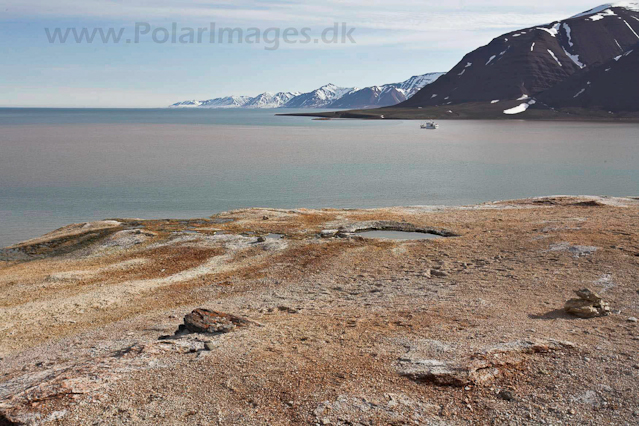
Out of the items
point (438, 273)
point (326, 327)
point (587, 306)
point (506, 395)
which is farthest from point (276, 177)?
point (506, 395)

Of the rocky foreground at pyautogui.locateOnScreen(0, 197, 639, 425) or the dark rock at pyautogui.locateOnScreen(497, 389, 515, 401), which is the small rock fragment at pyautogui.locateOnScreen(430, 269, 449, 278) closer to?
the rocky foreground at pyautogui.locateOnScreen(0, 197, 639, 425)

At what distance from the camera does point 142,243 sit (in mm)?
29453

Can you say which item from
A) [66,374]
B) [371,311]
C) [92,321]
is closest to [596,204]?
[371,311]

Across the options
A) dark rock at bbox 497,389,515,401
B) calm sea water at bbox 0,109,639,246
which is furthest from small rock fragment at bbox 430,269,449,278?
calm sea water at bbox 0,109,639,246

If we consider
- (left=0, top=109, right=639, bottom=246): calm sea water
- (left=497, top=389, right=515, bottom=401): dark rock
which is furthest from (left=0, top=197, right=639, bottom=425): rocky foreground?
(left=0, top=109, right=639, bottom=246): calm sea water

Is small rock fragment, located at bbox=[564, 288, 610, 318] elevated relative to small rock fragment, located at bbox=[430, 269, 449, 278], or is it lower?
elevated

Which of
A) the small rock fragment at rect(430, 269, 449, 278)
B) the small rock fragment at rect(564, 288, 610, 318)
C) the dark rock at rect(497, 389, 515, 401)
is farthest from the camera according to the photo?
the small rock fragment at rect(430, 269, 449, 278)

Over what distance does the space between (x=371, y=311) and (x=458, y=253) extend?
29.6ft

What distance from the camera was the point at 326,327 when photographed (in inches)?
605

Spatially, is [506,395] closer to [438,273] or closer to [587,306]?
[587,306]

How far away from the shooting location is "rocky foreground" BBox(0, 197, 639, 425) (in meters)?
10.7

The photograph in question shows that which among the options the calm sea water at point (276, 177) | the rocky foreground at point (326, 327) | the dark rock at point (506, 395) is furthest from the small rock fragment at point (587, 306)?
the calm sea water at point (276, 177)

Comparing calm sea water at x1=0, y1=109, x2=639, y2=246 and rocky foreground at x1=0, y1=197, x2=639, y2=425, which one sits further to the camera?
calm sea water at x1=0, y1=109, x2=639, y2=246

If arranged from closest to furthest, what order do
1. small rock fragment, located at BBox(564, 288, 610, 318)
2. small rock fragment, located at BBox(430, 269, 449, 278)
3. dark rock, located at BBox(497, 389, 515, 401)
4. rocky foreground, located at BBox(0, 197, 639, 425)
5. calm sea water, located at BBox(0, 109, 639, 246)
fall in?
1. rocky foreground, located at BBox(0, 197, 639, 425)
2. dark rock, located at BBox(497, 389, 515, 401)
3. small rock fragment, located at BBox(564, 288, 610, 318)
4. small rock fragment, located at BBox(430, 269, 449, 278)
5. calm sea water, located at BBox(0, 109, 639, 246)
